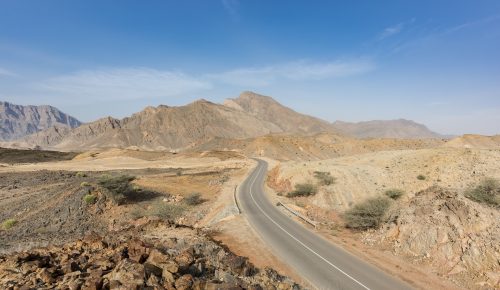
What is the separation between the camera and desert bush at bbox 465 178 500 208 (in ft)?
81.3

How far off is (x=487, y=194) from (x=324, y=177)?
17675 millimetres

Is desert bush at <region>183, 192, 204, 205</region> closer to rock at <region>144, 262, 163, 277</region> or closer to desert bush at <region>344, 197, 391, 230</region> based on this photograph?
desert bush at <region>344, 197, 391, 230</region>

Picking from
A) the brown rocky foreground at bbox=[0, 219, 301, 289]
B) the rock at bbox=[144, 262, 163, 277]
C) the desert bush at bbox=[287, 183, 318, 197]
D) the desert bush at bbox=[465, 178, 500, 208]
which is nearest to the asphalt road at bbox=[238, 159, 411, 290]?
the brown rocky foreground at bbox=[0, 219, 301, 289]

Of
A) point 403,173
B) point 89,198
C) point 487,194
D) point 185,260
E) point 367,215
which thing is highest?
point 403,173

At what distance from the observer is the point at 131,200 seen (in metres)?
36.9

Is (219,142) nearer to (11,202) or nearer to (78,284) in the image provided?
(11,202)

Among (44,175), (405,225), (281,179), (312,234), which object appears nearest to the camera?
(405,225)

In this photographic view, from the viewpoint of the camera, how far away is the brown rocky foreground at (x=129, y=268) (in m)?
10.3

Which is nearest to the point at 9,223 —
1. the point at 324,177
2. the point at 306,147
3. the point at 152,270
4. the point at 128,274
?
the point at 152,270

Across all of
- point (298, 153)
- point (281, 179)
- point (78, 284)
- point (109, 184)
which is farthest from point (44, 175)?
point (298, 153)

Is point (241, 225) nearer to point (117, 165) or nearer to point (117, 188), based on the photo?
point (117, 188)

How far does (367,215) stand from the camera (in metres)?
25.6

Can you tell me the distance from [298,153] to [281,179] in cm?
5418

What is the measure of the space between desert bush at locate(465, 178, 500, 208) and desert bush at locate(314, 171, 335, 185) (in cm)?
1519
